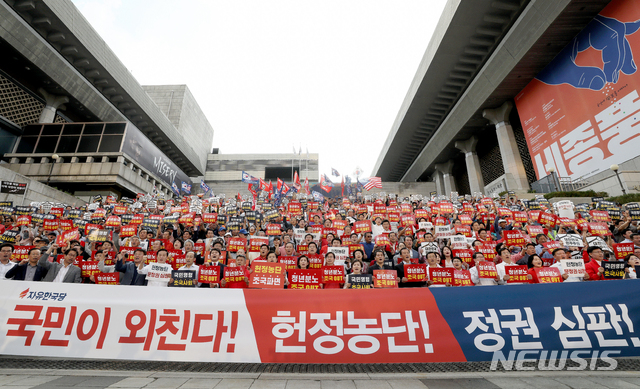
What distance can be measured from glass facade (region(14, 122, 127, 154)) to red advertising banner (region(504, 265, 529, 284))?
31.8m

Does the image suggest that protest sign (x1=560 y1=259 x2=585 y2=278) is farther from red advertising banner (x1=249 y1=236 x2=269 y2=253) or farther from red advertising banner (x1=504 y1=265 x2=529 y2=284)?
red advertising banner (x1=249 y1=236 x2=269 y2=253)

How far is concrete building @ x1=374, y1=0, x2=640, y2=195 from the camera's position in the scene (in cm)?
1999

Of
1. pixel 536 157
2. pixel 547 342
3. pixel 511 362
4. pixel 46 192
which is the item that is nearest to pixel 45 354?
pixel 511 362

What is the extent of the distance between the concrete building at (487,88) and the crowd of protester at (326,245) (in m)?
10.7

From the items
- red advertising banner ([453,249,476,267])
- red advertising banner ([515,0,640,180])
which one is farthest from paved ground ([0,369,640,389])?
red advertising banner ([515,0,640,180])

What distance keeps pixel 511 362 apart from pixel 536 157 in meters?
25.6

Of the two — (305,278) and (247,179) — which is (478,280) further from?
(247,179)

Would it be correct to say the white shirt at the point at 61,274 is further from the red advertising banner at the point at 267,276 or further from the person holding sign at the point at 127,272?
the red advertising banner at the point at 267,276

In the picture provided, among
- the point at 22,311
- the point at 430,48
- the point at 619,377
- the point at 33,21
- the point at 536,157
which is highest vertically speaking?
the point at 430,48

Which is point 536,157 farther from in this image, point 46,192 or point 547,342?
point 46,192

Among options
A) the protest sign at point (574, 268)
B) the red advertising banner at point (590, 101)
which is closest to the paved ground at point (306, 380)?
the protest sign at point (574, 268)

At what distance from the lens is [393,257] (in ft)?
25.6

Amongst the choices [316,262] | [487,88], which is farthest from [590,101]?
[316,262]

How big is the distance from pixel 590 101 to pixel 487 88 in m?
8.86
